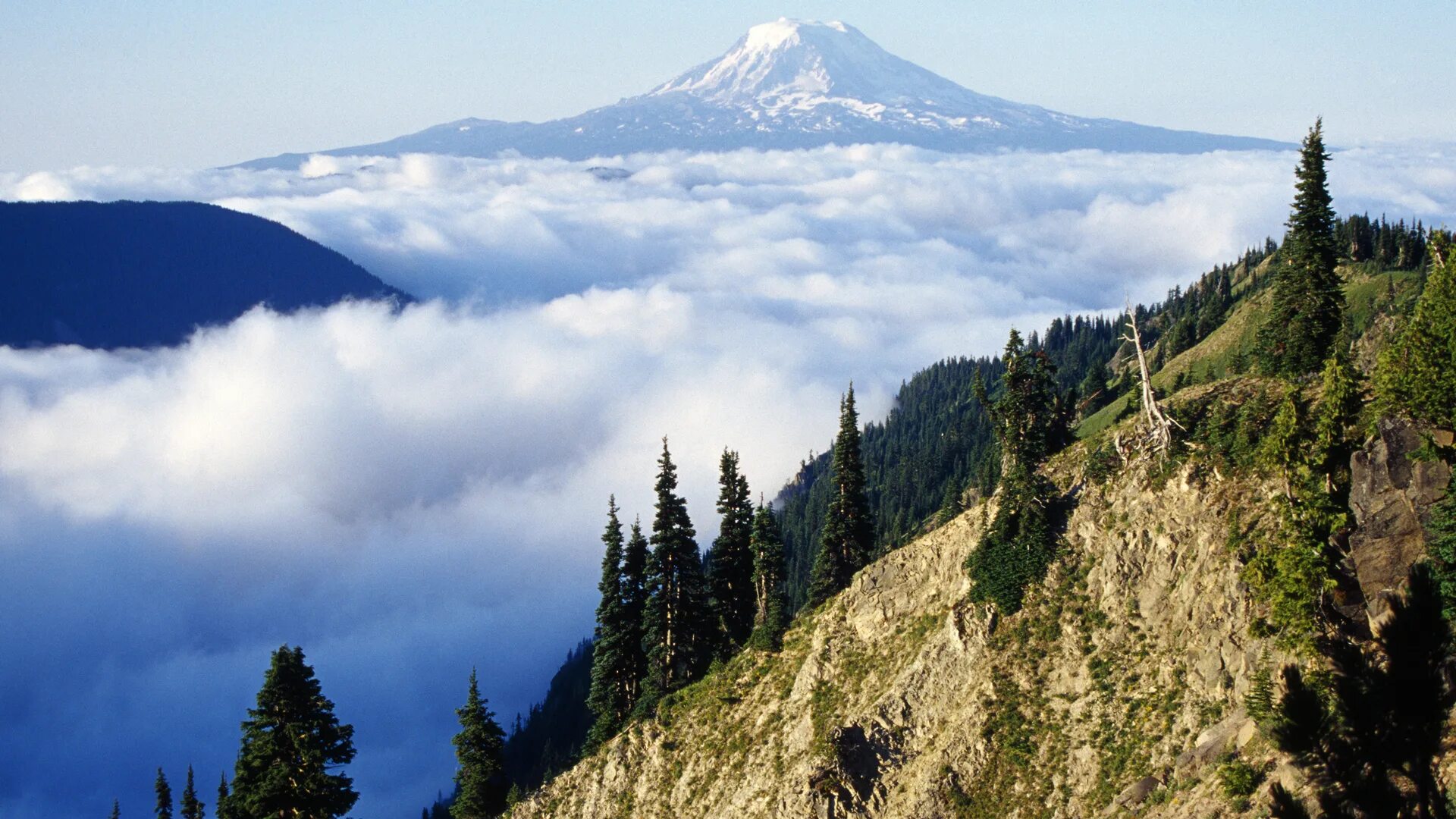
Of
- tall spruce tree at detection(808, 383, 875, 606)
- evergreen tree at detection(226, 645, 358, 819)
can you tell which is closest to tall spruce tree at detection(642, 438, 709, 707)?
tall spruce tree at detection(808, 383, 875, 606)

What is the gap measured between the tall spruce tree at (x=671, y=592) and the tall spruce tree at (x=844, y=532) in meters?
8.53

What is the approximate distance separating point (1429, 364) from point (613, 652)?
50203 millimetres

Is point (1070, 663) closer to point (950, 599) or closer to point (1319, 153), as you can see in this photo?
point (950, 599)

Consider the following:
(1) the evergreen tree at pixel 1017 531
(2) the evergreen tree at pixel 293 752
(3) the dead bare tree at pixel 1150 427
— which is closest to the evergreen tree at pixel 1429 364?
(3) the dead bare tree at pixel 1150 427

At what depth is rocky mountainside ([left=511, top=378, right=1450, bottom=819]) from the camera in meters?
39.8

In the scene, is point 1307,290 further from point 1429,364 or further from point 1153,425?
point 1429,364

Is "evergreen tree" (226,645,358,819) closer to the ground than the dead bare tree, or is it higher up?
closer to the ground

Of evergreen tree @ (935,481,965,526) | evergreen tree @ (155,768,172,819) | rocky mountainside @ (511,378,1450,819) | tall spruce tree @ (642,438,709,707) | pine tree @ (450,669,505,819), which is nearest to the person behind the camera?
rocky mountainside @ (511,378,1450,819)

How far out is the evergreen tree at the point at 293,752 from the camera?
172 feet

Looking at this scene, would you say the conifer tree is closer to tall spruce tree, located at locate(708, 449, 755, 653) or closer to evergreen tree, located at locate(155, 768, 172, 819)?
tall spruce tree, located at locate(708, 449, 755, 653)

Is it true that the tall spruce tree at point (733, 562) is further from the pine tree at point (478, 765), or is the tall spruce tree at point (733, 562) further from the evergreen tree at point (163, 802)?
the evergreen tree at point (163, 802)

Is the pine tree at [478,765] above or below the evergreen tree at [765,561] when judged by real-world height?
below

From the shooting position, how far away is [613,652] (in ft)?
241

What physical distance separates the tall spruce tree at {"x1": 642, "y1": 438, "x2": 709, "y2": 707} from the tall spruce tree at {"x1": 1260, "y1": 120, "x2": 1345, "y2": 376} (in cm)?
3514
